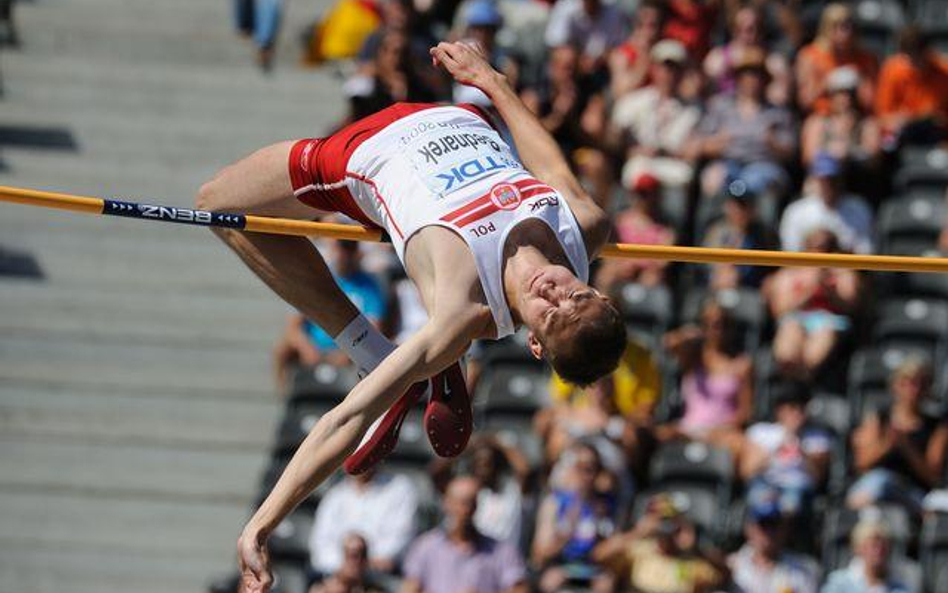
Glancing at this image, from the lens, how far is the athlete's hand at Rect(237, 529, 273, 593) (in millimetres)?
7062

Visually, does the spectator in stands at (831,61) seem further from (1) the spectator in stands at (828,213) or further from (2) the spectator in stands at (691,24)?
(1) the spectator in stands at (828,213)

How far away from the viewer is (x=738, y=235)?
13.5 metres

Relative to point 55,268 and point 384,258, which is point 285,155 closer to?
point 384,258

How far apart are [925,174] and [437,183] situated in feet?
22.1

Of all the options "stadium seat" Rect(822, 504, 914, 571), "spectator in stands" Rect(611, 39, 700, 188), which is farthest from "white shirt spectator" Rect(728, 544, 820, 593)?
"spectator in stands" Rect(611, 39, 700, 188)

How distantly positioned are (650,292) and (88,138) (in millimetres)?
4494

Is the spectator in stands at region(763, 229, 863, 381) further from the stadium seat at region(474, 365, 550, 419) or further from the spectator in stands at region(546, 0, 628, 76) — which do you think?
the spectator in stands at region(546, 0, 628, 76)

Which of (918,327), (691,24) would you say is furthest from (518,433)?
(691,24)

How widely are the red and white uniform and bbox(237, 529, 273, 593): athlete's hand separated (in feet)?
3.78

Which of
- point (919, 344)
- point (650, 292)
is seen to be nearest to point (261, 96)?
point (650, 292)

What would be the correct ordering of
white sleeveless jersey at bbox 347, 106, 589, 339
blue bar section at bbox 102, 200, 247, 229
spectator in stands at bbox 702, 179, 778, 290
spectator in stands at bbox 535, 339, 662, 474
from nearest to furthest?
white sleeveless jersey at bbox 347, 106, 589, 339
blue bar section at bbox 102, 200, 247, 229
spectator in stands at bbox 535, 339, 662, 474
spectator in stands at bbox 702, 179, 778, 290

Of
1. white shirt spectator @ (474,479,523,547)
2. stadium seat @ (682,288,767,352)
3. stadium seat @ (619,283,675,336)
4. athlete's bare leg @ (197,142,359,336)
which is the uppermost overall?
athlete's bare leg @ (197,142,359,336)

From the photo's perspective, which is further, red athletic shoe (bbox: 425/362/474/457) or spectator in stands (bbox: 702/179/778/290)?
spectator in stands (bbox: 702/179/778/290)

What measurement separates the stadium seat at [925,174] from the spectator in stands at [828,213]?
39 centimetres
